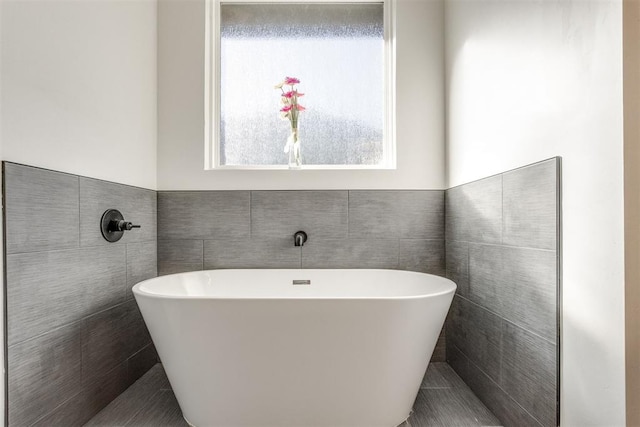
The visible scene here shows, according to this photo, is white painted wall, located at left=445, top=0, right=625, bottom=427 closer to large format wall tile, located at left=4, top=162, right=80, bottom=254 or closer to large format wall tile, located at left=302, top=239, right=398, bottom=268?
large format wall tile, located at left=302, top=239, right=398, bottom=268

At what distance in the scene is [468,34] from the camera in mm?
1957

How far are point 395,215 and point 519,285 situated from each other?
926 mm

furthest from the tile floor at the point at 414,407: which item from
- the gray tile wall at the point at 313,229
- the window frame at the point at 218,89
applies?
the window frame at the point at 218,89

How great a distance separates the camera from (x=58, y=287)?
4.81 ft

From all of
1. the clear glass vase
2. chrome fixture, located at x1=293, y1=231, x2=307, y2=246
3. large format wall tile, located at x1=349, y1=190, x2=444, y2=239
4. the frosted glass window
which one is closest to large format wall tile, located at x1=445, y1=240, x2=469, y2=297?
large format wall tile, located at x1=349, y1=190, x2=444, y2=239

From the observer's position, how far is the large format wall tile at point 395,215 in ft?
7.54

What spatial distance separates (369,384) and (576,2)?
1.44 meters

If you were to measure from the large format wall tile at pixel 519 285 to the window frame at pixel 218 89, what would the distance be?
863 mm

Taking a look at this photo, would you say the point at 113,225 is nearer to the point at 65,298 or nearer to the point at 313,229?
the point at 65,298

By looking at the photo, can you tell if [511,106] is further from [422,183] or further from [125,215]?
[125,215]

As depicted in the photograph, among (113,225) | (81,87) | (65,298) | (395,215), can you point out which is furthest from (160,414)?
(395,215)

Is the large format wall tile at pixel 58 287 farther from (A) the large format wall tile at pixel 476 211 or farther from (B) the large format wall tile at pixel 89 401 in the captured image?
(A) the large format wall tile at pixel 476 211

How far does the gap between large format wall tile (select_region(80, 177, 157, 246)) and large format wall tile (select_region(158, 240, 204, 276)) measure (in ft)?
0.36

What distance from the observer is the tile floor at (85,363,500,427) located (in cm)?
163
